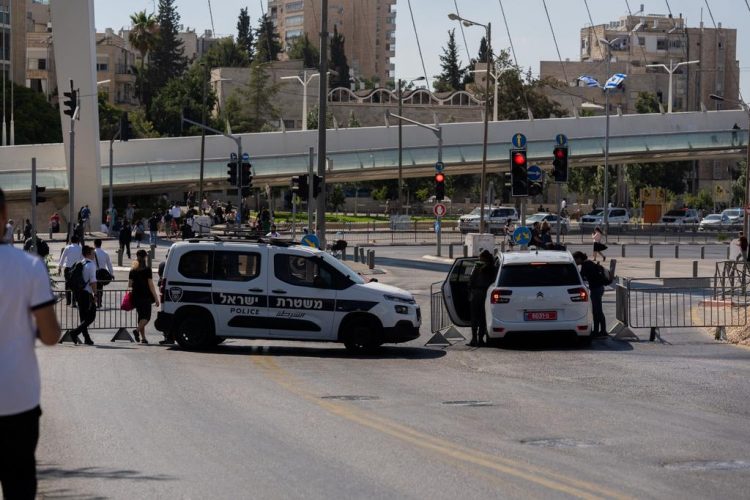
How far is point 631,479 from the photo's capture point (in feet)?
31.0

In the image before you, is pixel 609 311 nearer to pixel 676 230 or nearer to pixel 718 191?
pixel 676 230

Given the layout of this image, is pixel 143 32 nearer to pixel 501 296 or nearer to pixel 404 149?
pixel 404 149

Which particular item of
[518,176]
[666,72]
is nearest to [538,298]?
[518,176]

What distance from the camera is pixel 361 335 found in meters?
21.6

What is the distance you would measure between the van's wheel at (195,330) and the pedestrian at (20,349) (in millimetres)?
15675

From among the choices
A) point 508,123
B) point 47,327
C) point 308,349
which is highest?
point 508,123

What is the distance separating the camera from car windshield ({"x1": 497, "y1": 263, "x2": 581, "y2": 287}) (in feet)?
72.9

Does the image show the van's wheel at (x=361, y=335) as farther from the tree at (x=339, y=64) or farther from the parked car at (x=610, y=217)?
the tree at (x=339, y=64)

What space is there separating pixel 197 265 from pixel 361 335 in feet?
9.51

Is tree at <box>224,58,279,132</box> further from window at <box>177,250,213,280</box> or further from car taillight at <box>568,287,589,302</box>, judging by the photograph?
car taillight at <box>568,287,589,302</box>

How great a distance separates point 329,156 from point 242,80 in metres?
74.6

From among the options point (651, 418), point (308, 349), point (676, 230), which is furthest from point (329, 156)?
point (651, 418)

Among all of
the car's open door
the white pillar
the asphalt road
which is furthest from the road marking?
the white pillar

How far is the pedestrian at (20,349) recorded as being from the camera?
20.4ft
